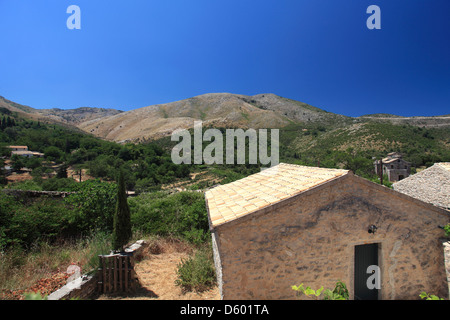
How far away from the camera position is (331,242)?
17.0 feet

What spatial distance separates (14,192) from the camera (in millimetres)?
7969

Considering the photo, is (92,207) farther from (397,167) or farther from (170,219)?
(397,167)

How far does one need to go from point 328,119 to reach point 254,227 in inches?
3686

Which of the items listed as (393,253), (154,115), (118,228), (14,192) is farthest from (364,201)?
(154,115)

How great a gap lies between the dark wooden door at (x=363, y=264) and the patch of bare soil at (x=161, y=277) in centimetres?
398

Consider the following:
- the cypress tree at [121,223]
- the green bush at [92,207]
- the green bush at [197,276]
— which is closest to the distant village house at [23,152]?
the green bush at [92,207]

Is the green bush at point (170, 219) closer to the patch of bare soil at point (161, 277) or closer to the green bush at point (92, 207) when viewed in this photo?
the patch of bare soil at point (161, 277)

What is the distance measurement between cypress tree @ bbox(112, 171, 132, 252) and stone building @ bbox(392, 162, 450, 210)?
12927 millimetres

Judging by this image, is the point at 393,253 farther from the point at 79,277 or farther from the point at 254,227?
the point at 79,277

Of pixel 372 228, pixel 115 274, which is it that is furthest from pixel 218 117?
pixel 372 228

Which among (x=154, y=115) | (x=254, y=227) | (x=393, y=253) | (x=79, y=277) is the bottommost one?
(x=79, y=277)

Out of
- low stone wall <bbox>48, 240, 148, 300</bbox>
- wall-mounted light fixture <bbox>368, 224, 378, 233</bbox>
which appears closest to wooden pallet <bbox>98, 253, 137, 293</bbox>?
low stone wall <bbox>48, 240, 148, 300</bbox>

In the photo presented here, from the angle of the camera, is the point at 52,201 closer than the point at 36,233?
No

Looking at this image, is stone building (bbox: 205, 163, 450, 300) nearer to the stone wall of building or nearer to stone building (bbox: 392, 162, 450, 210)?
the stone wall of building
